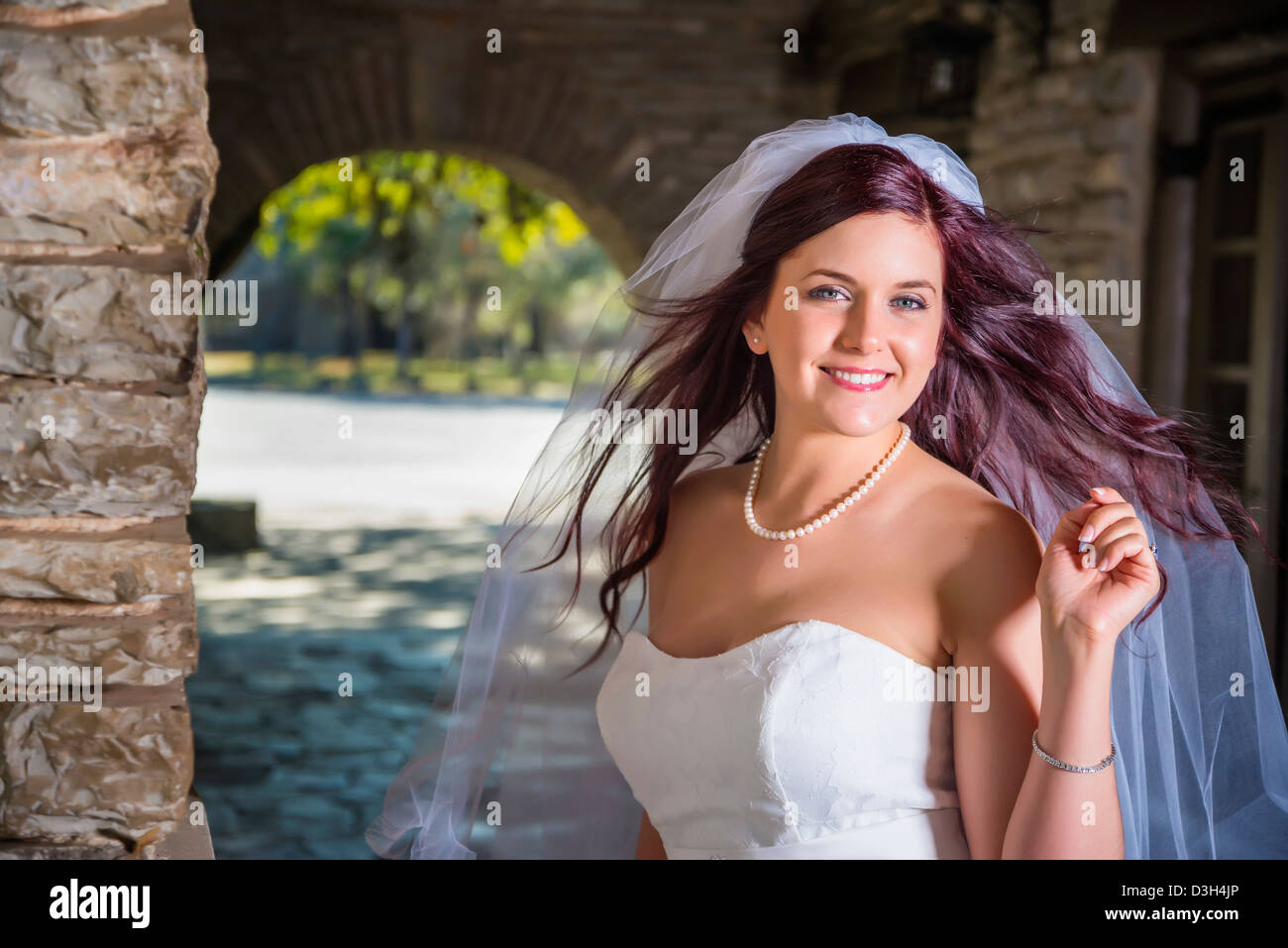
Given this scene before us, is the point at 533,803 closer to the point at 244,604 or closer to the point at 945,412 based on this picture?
the point at 945,412

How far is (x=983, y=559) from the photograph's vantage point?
1568 millimetres

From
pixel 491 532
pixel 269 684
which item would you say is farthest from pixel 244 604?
pixel 491 532

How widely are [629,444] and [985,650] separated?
2.49ft

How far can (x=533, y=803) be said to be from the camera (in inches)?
82.1

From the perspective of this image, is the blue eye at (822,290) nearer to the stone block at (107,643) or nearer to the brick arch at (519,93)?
the stone block at (107,643)

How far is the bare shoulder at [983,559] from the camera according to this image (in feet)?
5.03

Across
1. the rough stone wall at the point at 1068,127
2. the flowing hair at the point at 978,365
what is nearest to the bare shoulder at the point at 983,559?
the flowing hair at the point at 978,365

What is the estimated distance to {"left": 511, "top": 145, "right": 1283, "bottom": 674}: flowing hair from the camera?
1680 mm

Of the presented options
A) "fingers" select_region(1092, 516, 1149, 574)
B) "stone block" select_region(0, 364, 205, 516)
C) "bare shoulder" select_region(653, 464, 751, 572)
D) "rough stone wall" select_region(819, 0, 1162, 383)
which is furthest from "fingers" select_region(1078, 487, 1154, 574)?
"rough stone wall" select_region(819, 0, 1162, 383)

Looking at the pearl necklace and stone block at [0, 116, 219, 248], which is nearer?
stone block at [0, 116, 219, 248]

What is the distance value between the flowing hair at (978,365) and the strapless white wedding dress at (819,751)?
13.9 inches

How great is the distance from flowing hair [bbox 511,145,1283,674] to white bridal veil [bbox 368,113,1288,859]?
0.11 feet

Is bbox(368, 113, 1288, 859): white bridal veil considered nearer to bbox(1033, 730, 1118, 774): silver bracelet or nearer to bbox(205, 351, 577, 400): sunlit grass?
bbox(1033, 730, 1118, 774): silver bracelet

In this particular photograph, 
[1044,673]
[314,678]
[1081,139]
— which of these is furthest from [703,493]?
[314,678]
